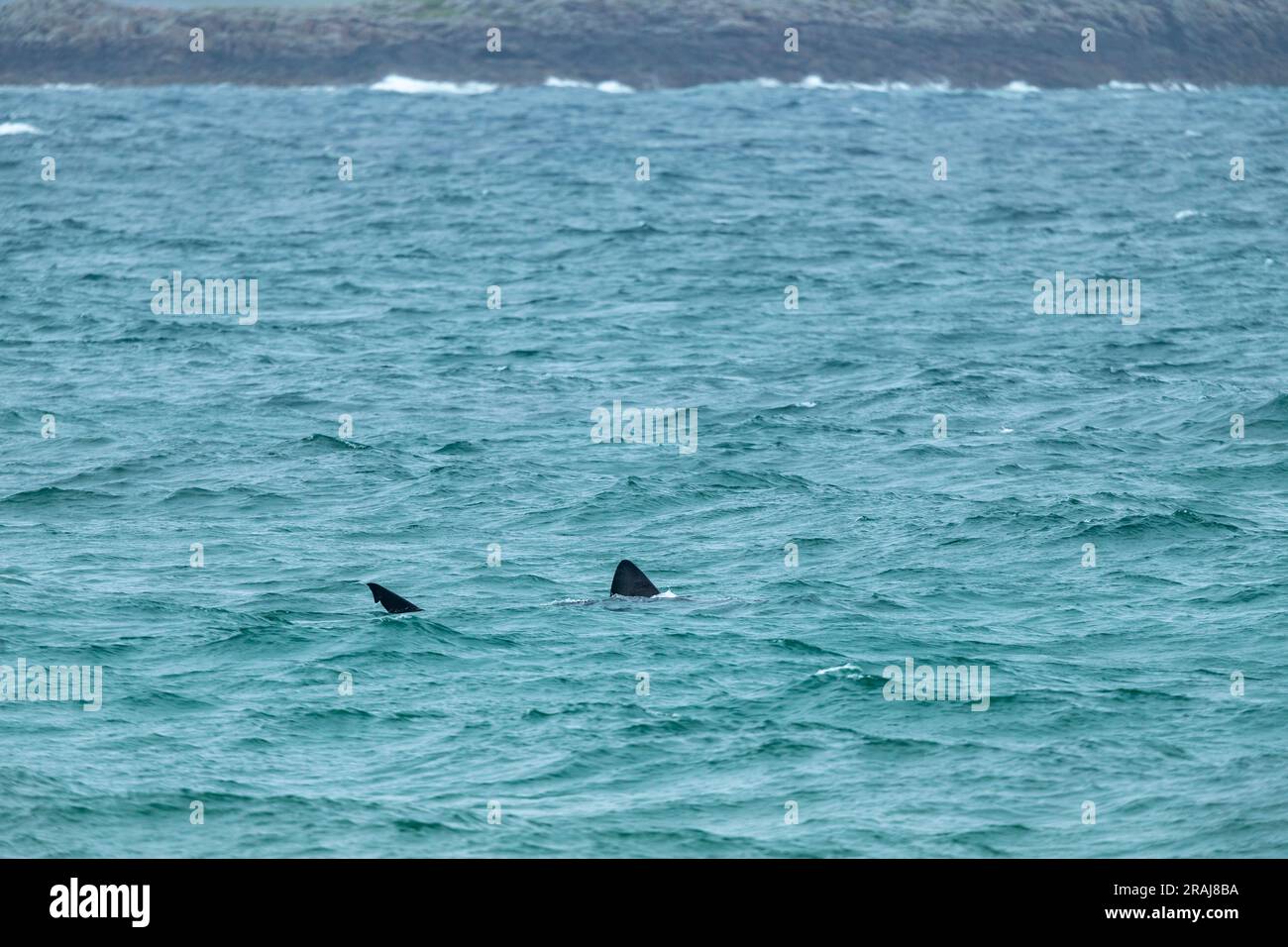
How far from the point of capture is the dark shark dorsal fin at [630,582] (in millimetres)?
25531

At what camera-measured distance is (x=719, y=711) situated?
21812 millimetres

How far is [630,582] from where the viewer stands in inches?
1006

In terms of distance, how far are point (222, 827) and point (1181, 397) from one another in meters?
25.7

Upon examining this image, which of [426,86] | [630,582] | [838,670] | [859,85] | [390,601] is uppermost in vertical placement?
[859,85]

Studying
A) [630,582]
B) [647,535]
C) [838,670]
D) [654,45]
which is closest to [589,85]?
[654,45]

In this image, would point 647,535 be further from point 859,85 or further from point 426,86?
point 859,85

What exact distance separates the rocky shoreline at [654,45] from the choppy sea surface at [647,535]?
3021 inches

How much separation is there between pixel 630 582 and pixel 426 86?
12063 centimetres

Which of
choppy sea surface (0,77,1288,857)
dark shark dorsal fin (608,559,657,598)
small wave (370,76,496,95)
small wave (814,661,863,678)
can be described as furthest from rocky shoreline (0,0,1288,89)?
small wave (814,661,863,678)

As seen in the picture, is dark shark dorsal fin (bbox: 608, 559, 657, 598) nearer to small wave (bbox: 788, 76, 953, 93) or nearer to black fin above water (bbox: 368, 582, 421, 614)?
black fin above water (bbox: 368, 582, 421, 614)

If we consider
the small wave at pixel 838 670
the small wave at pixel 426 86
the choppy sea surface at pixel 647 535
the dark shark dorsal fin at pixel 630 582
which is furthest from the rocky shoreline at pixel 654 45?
the small wave at pixel 838 670

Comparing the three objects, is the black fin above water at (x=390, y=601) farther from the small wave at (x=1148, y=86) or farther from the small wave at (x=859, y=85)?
the small wave at (x=1148, y=86)

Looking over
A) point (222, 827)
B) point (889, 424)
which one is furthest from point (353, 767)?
point (889, 424)
